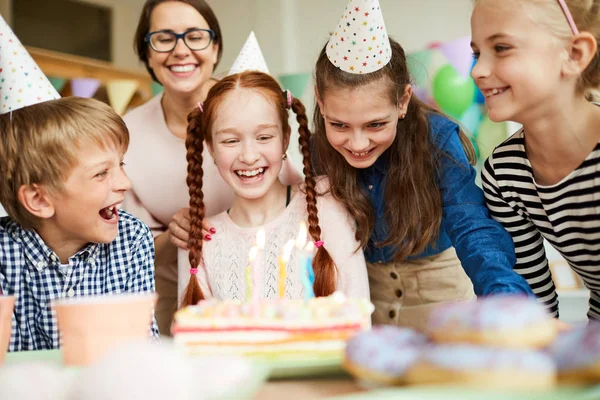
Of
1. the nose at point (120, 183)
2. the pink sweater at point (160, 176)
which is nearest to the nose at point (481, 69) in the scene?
the nose at point (120, 183)

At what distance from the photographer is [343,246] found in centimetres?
168

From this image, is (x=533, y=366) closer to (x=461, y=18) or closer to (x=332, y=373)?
(x=332, y=373)

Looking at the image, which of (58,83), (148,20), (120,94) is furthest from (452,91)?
(58,83)

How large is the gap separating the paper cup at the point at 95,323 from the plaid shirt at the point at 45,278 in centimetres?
63

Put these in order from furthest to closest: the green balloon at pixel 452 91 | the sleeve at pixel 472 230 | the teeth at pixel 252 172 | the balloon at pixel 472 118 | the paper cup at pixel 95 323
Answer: the balloon at pixel 472 118 → the green balloon at pixel 452 91 → the teeth at pixel 252 172 → the sleeve at pixel 472 230 → the paper cup at pixel 95 323

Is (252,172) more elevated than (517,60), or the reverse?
(517,60)

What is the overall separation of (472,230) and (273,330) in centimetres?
72

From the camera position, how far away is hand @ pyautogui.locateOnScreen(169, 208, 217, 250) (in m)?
1.79

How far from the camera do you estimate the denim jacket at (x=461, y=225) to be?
1170 mm

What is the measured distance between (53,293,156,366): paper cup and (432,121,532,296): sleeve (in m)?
0.61

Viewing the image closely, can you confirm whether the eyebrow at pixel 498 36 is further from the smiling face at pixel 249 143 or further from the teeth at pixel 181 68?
the teeth at pixel 181 68

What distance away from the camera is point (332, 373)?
30.8 inches

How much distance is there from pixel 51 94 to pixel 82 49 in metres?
5.08

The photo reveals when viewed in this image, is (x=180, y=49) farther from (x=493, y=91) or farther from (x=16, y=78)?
(x=493, y=91)
